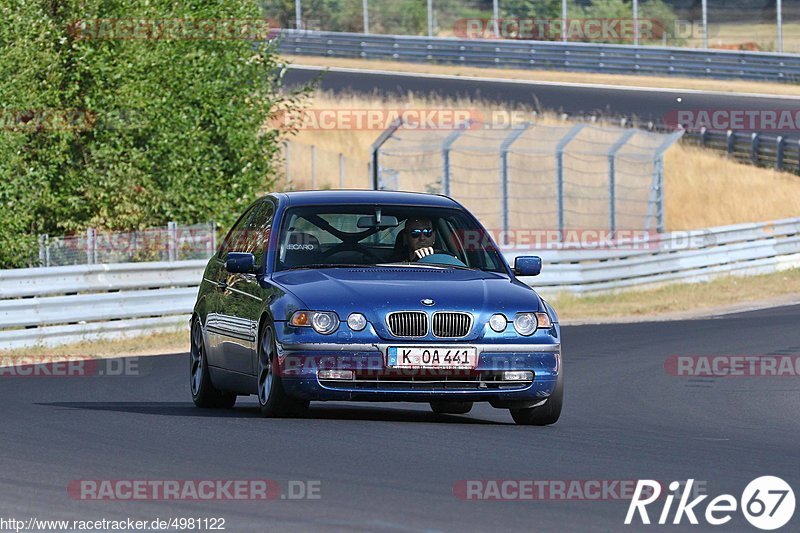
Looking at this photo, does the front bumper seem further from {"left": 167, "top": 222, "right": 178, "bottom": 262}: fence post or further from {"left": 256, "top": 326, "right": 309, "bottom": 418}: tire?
{"left": 167, "top": 222, "right": 178, "bottom": 262}: fence post

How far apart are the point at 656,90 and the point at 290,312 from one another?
4094 cm

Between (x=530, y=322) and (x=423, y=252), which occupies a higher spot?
(x=423, y=252)

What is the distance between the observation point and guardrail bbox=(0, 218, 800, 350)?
19.3m

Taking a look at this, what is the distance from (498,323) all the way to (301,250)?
1.63 metres

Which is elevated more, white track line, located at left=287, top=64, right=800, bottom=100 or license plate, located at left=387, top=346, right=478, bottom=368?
license plate, located at left=387, top=346, right=478, bottom=368

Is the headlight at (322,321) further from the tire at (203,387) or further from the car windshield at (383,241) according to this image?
the tire at (203,387)

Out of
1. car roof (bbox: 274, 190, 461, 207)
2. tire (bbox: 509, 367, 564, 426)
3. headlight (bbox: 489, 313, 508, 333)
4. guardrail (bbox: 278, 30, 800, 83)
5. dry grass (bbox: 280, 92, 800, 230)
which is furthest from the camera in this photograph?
guardrail (bbox: 278, 30, 800, 83)

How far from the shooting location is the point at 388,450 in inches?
356

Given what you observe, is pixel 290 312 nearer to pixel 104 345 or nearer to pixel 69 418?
pixel 69 418

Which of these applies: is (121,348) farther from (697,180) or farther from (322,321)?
(697,180)

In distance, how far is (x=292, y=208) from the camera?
1152 centimetres

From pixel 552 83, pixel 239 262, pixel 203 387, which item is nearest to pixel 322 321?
pixel 239 262

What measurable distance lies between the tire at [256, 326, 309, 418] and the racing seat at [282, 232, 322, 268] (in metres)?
0.63

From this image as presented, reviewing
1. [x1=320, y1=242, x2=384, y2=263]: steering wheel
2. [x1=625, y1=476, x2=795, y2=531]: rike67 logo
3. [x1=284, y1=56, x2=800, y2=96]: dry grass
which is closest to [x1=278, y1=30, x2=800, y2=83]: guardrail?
[x1=284, y1=56, x2=800, y2=96]: dry grass
